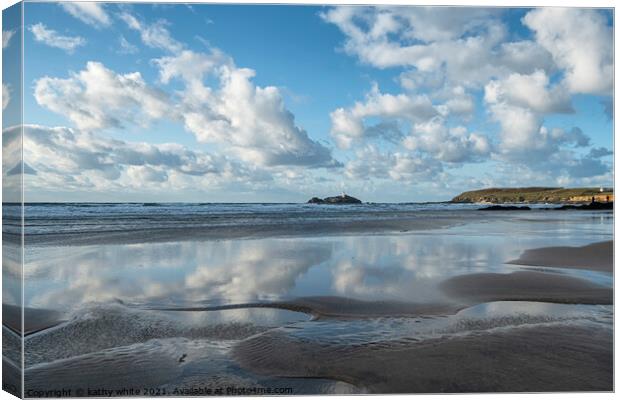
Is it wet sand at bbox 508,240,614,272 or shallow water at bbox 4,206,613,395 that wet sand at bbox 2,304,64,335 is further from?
wet sand at bbox 508,240,614,272

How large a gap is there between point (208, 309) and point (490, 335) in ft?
13.0

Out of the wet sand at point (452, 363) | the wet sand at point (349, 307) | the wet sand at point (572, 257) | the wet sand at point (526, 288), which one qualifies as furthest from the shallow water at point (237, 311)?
the wet sand at point (572, 257)

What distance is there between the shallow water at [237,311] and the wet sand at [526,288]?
13.2 inches

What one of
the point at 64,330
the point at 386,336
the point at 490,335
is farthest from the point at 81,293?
the point at 490,335

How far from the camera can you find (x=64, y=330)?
596 centimetres

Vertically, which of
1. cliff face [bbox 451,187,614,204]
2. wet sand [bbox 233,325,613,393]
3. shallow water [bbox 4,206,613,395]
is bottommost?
wet sand [bbox 233,325,613,393]

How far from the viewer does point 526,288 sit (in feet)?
26.5


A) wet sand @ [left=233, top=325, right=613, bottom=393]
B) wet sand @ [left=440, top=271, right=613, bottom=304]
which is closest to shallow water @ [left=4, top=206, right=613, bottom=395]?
wet sand @ [left=233, top=325, right=613, bottom=393]

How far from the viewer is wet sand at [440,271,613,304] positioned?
7.36m

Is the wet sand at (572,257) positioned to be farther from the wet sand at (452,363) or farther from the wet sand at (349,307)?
the wet sand at (452,363)

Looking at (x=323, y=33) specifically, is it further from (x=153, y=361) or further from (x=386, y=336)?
(x=153, y=361)

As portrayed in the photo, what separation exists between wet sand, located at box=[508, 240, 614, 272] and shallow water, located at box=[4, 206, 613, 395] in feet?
2.09

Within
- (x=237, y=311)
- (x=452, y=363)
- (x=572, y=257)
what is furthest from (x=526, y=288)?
(x=237, y=311)

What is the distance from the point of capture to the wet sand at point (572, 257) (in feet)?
34.5
